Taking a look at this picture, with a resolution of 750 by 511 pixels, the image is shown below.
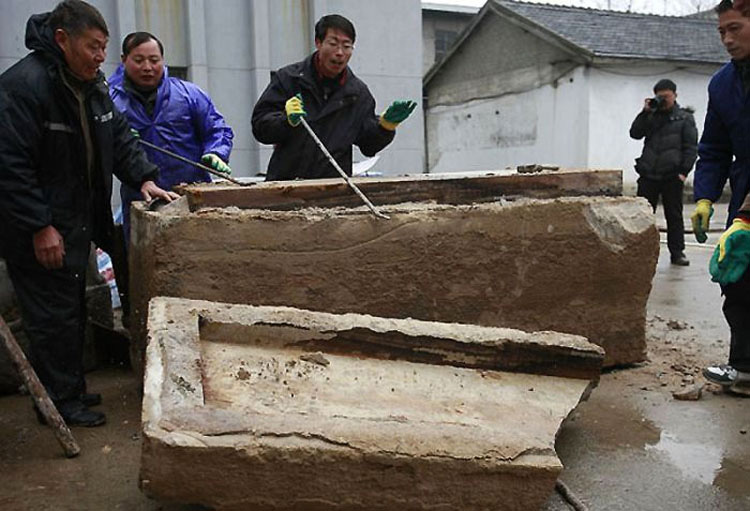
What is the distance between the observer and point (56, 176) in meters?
2.80

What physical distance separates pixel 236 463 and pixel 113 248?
1.90m

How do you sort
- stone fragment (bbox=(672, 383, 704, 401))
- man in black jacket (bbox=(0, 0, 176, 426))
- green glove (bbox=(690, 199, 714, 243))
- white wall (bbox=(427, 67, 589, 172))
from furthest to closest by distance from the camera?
white wall (bbox=(427, 67, 589, 172)) → green glove (bbox=(690, 199, 714, 243)) → stone fragment (bbox=(672, 383, 704, 401)) → man in black jacket (bbox=(0, 0, 176, 426))

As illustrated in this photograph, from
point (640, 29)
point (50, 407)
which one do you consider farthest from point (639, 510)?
point (640, 29)

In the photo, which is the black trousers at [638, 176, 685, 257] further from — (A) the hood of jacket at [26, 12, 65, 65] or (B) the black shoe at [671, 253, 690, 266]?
(A) the hood of jacket at [26, 12, 65, 65]

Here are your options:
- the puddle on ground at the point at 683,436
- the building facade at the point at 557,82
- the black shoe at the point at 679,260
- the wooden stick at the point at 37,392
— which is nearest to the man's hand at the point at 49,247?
the wooden stick at the point at 37,392

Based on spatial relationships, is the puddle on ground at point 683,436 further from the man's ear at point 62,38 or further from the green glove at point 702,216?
A: the man's ear at point 62,38

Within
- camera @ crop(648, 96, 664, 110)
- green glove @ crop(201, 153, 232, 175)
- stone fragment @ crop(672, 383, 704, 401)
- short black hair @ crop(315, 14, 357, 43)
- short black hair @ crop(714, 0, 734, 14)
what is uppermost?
short black hair @ crop(315, 14, 357, 43)

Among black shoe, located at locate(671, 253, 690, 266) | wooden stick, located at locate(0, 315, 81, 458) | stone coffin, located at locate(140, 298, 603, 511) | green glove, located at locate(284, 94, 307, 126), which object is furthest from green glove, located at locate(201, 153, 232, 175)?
black shoe, located at locate(671, 253, 690, 266)

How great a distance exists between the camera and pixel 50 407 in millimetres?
2512

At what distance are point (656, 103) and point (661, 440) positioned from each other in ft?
15.6

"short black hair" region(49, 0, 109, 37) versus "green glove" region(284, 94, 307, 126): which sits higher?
"short black hair" region(49, 0, 109, 37)

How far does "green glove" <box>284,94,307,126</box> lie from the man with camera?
159 inches

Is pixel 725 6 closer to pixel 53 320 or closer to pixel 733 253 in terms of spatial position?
pixel 733 253

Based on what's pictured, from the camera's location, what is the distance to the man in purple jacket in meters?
3.74
